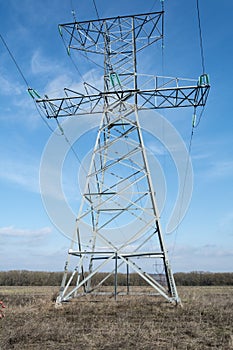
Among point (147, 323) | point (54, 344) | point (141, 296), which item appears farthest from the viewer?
point (141, 296)

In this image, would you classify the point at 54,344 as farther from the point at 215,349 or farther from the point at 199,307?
the point at 199,307

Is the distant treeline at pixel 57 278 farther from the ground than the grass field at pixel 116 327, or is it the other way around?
the distant treeline at pixel 57 278

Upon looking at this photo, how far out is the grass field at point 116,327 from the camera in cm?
714

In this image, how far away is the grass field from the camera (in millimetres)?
7137

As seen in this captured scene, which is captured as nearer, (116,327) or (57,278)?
(116,327)

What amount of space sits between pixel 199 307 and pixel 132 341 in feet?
18.5

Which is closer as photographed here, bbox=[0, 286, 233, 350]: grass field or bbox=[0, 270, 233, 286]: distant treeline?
bbox=[0, 286, 233, 350]: grass field

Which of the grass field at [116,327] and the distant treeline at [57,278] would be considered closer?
the grass field at [116,327]

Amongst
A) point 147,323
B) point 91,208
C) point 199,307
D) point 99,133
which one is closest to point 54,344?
point 147,323

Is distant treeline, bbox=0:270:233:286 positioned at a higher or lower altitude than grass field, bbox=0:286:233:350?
higher

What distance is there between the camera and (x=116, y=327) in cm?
880

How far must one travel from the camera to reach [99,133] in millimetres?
14969

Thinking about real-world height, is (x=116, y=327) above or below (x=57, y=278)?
below

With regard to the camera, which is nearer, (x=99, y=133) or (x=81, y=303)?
(x=81, y=303)
